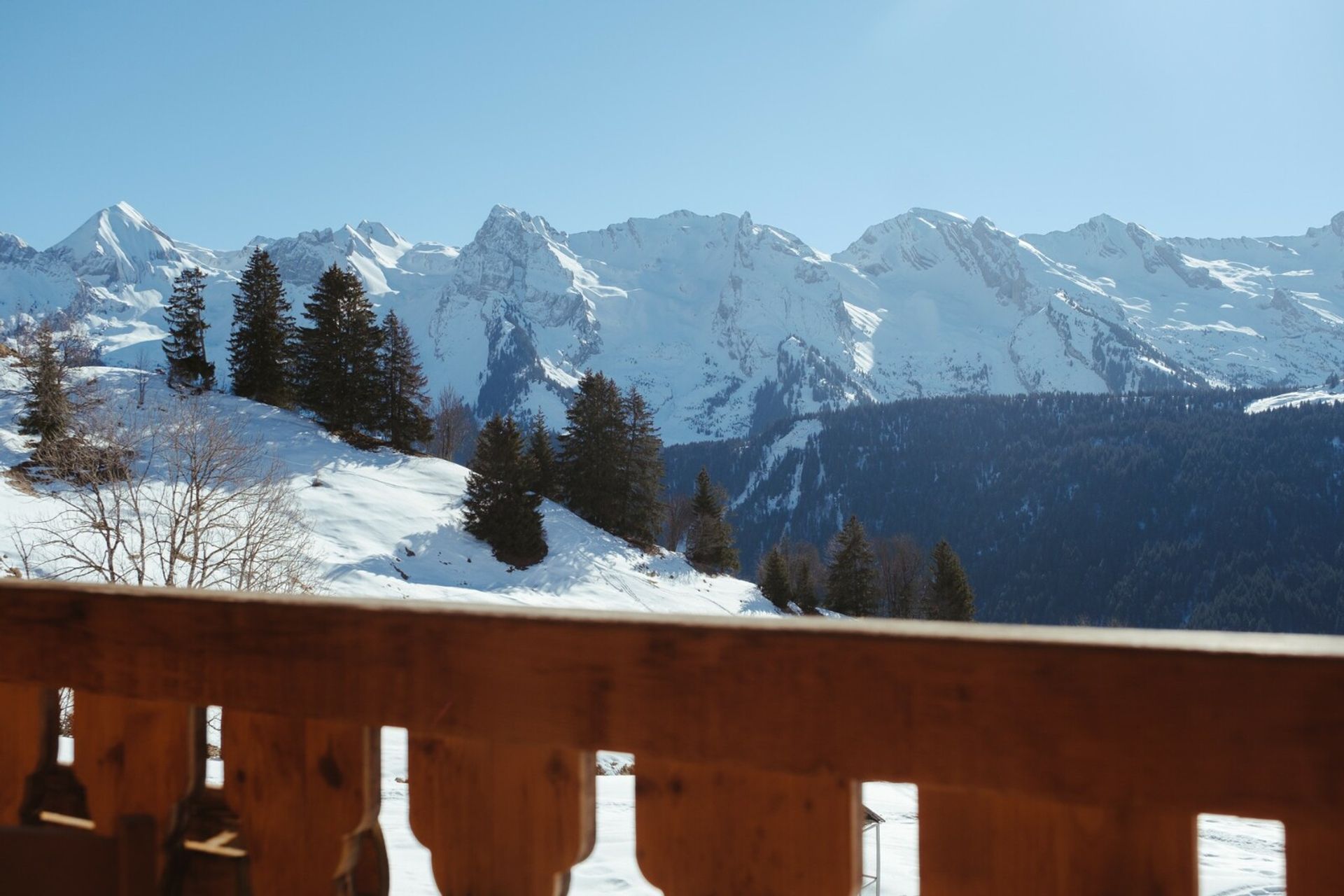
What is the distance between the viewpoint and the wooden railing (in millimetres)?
843

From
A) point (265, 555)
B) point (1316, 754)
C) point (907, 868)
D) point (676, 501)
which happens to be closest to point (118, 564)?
point (265, 555)

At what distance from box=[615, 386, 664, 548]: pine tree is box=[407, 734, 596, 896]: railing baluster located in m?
37.6

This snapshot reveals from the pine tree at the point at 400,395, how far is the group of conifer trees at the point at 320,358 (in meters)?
0.04

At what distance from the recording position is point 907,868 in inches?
208

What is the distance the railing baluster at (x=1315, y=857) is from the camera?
810 millimetres

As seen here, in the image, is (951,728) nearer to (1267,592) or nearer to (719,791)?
(719,791)

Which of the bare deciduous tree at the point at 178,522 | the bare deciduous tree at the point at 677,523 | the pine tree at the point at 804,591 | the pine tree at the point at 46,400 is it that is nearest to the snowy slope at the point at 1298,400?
the pine tree at the point at 804,591

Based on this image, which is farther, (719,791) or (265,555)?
(265,555)

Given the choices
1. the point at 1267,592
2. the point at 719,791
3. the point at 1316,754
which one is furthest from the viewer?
the point at 1267,592

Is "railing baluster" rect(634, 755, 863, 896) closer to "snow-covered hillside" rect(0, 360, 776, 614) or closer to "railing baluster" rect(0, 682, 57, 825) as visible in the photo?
"railing baluster" rect(0, 682, 57, 825)

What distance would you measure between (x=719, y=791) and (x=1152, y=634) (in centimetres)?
52

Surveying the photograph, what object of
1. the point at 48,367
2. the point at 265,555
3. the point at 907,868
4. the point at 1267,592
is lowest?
the point at 1267,592

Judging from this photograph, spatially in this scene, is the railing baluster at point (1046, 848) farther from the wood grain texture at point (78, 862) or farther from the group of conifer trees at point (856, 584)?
the group of conifer trees at point (856, 584)

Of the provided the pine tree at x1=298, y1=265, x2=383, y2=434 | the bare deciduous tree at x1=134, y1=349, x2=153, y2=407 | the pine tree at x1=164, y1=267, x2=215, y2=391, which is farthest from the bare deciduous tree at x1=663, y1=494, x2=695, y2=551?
the bare deciduous tree at x1=134, y1=349, x2=153, y2=407
